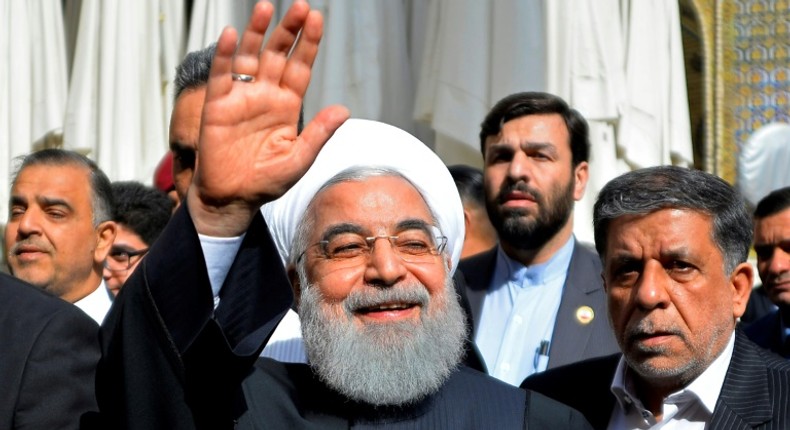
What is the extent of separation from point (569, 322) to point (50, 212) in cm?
208

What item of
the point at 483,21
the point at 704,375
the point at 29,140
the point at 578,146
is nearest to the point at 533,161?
the point at 578,146

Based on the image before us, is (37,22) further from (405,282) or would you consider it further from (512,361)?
(405,282)

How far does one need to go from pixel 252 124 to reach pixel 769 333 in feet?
13.2

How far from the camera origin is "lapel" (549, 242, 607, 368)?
16.5 ft

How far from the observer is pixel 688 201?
3557 millimetres

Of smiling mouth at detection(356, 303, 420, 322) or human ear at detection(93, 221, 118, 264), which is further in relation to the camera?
human ear at detection(93, 221, 118, 264)

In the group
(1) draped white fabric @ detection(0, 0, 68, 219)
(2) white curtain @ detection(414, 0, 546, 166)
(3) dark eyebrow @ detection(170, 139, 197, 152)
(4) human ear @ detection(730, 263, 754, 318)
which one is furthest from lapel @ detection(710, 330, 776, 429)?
(1) draped white fabric @ detection(0, 0, 68, 219)

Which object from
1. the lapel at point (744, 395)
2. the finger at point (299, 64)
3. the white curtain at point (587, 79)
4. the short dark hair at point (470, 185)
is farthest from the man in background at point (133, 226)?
the finger at point (299, 64)

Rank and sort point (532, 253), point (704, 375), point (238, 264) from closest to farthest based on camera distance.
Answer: point (238, 264) < point (704, 375) < point (532, 253)

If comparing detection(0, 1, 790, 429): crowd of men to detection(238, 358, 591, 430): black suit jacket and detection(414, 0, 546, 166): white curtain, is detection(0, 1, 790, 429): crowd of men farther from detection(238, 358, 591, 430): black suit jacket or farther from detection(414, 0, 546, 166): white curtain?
detection(414, 0, 546, 166): white curtain

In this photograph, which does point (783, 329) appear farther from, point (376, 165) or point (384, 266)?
point (384, 266)

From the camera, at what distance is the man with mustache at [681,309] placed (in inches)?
136

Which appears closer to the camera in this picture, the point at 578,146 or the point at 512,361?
the point at 512,361

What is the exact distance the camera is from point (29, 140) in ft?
25.8
